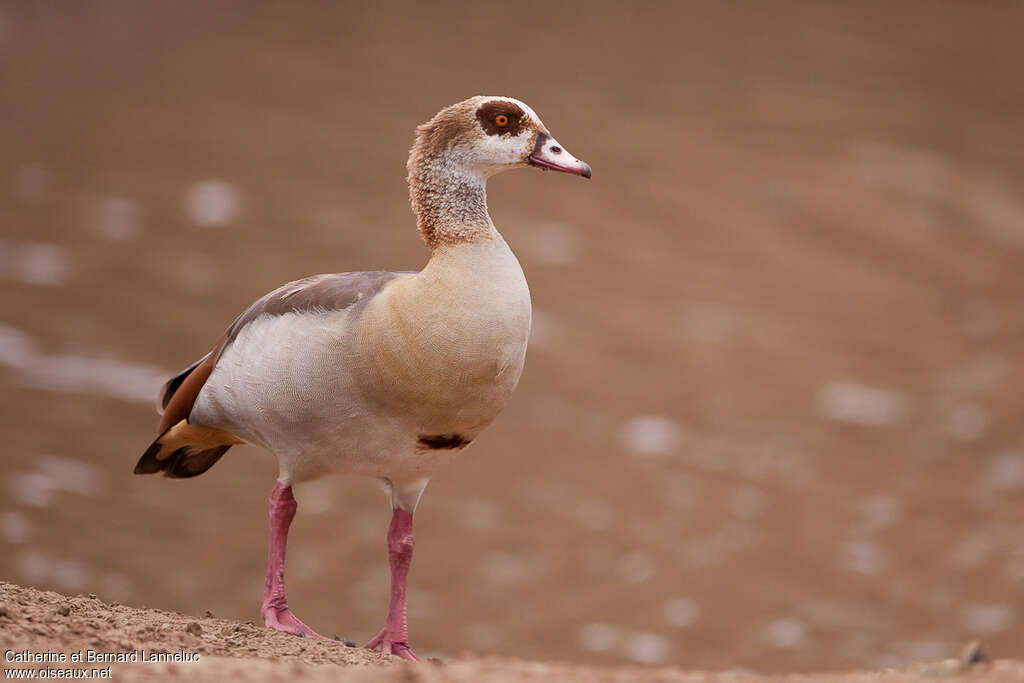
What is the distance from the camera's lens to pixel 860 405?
14562mm

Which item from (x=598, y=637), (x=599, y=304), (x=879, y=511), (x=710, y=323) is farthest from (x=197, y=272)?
(x=879, y=511)

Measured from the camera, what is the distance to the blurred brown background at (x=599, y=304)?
Answer: 12.1m

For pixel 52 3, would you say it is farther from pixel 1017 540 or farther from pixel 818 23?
pixel 1017 540

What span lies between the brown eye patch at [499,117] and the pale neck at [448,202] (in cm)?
18

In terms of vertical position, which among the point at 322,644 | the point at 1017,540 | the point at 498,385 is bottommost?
the point at 322,644

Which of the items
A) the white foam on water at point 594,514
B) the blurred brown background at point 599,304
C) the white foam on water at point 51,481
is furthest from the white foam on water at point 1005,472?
the white foam on water at point 51,481

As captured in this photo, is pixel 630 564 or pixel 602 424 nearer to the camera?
pixel 630 564

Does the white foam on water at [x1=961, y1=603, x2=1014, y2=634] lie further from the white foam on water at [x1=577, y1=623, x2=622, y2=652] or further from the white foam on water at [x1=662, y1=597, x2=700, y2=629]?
the white foam on water at [x1=577, y1=623, x2=622, y2=652]

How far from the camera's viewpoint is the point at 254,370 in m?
5.34

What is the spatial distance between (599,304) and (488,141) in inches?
400

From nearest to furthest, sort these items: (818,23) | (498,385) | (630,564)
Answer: (498,385), (630,564), (818,23)

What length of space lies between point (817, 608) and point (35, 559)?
6360 millimetres

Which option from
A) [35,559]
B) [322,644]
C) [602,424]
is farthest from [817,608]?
[322,644]

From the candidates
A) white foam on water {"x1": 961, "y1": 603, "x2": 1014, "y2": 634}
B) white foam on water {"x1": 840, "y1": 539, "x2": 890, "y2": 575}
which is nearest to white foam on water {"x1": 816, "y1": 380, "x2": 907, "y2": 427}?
white foam on water {"x1": 840, "y1": 539, "x2": 890, "y2": 575}
